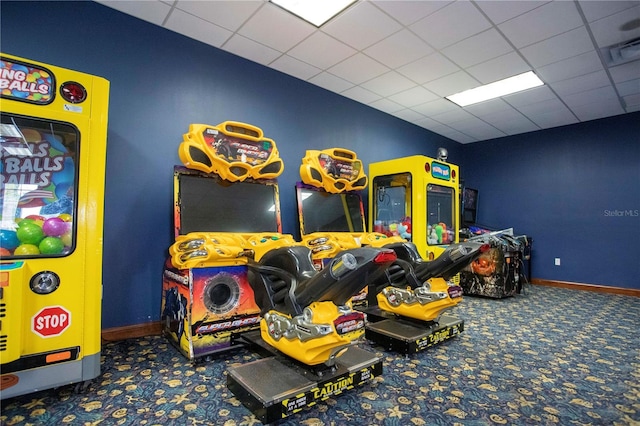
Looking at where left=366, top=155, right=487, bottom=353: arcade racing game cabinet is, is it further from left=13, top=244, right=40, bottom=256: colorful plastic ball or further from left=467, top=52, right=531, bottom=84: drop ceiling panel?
left=13, top=244, right=40, bottom=256: colorful plastic ball

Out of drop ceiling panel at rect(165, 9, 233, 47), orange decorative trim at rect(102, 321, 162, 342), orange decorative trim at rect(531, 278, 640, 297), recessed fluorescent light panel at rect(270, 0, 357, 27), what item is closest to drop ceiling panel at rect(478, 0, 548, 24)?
recessed fluorescent light panel at rect(270, 0, 357, 27)

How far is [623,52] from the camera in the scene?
3.69 meters

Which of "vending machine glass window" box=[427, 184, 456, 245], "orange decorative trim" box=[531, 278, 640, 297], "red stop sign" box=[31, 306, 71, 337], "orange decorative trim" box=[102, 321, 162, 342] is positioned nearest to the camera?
"red stop sign" box=[31, 306, 71, 337]

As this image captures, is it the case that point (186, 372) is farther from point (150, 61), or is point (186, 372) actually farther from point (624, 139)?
point (624, 139)


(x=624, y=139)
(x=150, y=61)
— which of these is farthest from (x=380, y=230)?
(x=624, y=139)

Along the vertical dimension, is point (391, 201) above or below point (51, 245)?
above

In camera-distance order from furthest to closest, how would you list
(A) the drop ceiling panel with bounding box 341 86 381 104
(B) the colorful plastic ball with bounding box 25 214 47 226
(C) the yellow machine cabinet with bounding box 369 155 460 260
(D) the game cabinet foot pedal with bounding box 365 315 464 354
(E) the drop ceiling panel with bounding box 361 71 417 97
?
1. (A) the drop ceiling panel with bounding box 341 86 381 104
2. (E) the drop ceiling panel with bounding box 361 71 417 97
3. (C) the yellow machine cabinet with bounding box 369 155 460 260
4. (D) the game cabinet foot pedal with bounding box 365 315 464 354
5. (B) the colorful plastic ball with bounding box 25 214 47 226

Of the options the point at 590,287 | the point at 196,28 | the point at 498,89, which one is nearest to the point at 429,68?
the point at 498,89

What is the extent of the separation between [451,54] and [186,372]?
4.31 m

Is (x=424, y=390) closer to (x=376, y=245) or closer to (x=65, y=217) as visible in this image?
(x=376, y=245)

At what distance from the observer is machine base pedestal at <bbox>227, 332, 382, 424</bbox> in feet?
5.75

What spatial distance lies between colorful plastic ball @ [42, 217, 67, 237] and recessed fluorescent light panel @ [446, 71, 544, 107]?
5216 millimetres

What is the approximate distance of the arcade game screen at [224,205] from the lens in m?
3.00

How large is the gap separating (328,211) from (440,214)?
1.87 meters
